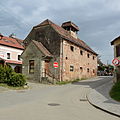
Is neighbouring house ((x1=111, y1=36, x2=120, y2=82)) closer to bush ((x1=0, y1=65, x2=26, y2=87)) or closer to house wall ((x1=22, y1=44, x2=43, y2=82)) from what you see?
house wall ((x1=22, y1=44, x2=43, y2=82))

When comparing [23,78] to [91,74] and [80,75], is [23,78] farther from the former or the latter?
[91,74]

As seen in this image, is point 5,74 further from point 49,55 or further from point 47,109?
point 47,109

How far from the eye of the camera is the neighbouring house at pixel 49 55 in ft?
83.3

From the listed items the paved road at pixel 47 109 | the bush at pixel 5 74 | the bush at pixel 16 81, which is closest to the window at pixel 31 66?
the bush at pixel 5 74

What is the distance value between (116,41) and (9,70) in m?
13.2

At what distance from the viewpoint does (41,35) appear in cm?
2862

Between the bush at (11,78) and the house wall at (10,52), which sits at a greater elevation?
the house wall at (10,52)

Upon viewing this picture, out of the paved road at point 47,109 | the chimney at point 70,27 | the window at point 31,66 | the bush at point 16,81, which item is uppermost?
the chimney at point 70,27

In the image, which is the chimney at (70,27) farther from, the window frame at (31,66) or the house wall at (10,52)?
the house wall at (10,52)

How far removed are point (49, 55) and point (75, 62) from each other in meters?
6.10

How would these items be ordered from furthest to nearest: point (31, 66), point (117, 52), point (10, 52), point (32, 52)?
1. point (10, 52)
2. point (31, 66)
3. point (32, 52)
4. point (117, 52)

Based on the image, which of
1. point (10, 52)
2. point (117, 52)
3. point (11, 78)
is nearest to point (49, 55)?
point (11, 78)

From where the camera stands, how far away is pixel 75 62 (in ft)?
97.9

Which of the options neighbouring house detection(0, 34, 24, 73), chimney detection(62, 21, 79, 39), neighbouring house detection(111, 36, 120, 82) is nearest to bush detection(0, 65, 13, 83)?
neighbouring house detection(111, 36, 120, 82)
